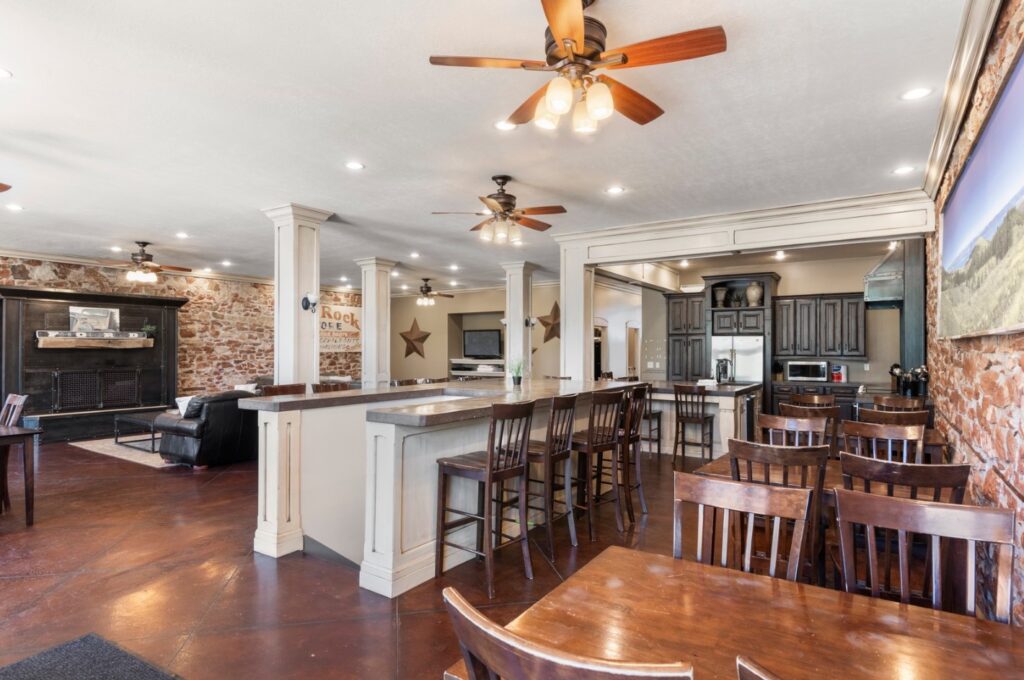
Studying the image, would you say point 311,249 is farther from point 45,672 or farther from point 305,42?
point 45,672

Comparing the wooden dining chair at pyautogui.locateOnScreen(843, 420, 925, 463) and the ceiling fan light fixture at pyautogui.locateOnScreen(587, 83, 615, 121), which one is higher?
the ceiling fan light fixture at pyautogui.locateOnScreen(587, 83, 615, 121)

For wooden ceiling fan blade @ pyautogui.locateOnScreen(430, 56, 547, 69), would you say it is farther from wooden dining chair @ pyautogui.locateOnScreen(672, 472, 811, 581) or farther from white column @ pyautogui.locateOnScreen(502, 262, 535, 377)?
white column @ pyautogui.locateOnScreen(502, 262, 535, 377)

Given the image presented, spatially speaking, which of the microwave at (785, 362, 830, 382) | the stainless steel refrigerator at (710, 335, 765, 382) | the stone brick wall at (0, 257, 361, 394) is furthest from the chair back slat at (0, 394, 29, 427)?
the microwave at (785, 362, 830, 382)

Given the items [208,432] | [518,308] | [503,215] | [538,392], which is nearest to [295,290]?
[208,432]

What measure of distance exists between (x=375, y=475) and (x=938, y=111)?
12.6 ft

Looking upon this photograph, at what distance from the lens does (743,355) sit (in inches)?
347

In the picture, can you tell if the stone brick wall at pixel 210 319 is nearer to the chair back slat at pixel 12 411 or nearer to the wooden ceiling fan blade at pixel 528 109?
the chair back slat at pixel 12 411

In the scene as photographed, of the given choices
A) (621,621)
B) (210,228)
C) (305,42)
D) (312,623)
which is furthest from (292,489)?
(210,228)

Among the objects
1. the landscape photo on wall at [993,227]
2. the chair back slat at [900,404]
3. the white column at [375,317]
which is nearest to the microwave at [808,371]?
the chair back slat at [900,404]

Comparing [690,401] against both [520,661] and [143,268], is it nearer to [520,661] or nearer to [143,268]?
[520,661]

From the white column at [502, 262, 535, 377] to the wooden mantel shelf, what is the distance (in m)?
5.65

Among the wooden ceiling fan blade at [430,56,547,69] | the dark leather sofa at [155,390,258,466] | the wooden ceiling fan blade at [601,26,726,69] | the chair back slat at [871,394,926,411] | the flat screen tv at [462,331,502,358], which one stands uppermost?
the wooden ceiling fan blade at [601,26,726,69]

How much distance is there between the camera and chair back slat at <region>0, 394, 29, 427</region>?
172 inches

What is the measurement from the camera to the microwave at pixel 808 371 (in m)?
8.33
